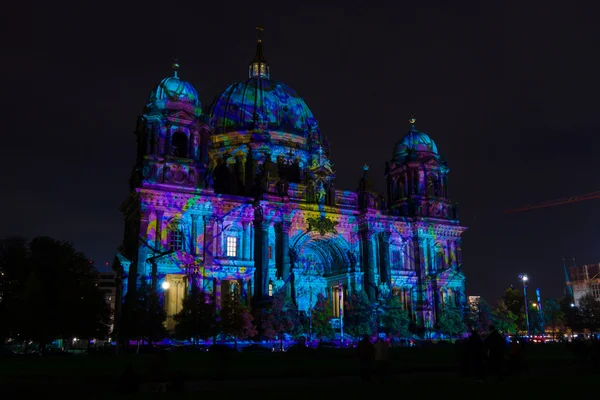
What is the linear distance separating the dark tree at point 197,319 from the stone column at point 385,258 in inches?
988

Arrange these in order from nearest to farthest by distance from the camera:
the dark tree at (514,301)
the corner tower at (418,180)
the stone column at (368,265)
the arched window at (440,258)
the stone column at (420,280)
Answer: the stone column at (368,265), the stone column at (420,280), the arched window at (440,258), the corner tower at (418,180), the dark tree at (514,301)

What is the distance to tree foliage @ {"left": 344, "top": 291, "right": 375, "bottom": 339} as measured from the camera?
214 ft

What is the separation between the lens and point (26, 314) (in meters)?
50.8

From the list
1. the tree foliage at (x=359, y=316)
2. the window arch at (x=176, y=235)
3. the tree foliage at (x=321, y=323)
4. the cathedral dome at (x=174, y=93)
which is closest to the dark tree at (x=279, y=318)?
the tree foliage at (x=321, y=323)

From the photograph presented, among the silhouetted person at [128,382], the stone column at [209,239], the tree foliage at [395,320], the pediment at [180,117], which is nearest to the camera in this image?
the silhouetted person at [128,382]

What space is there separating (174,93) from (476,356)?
53.0m

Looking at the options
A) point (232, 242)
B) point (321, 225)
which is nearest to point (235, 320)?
point (232, 242)

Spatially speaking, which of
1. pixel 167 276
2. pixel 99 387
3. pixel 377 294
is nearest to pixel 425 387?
pixel 99 387

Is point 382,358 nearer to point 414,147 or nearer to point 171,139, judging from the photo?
point 171,139

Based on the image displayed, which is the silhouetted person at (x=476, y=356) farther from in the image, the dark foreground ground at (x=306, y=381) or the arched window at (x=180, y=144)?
the arched window at (x=180, y=144)

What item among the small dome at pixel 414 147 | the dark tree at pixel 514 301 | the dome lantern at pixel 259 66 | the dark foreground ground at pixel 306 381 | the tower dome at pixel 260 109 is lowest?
the dark foreground ground at pixel 306 381

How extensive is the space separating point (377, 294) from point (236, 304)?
21.0m

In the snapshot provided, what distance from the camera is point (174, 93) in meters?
67.8

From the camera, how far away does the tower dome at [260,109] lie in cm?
8538
